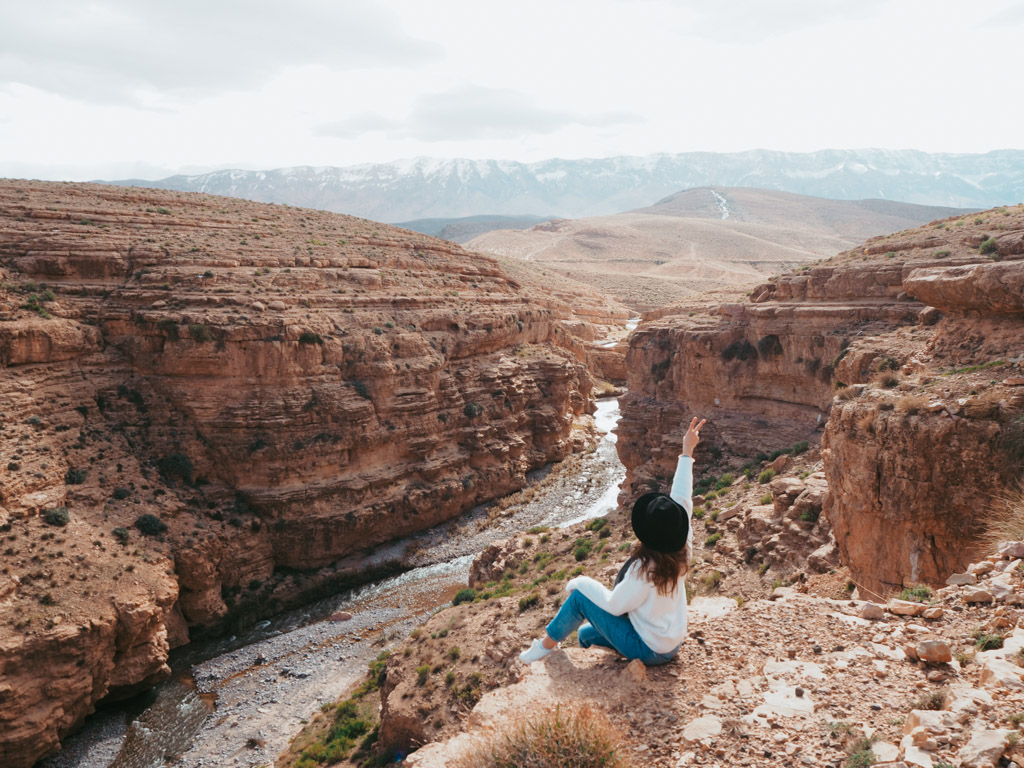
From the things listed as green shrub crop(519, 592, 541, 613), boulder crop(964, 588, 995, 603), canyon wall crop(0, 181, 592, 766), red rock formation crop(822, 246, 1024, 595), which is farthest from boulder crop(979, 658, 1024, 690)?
canyon wall crop(0, 181, 592, 766)

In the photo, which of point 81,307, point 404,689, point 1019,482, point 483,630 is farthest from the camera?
point 81,307

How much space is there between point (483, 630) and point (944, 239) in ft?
64.4

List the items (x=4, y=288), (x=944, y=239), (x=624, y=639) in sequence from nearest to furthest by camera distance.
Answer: (x=624, y=639) < (x=944, y=239) < (x=4, y=288)

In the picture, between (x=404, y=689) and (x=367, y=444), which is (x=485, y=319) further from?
(x=404, y=689)

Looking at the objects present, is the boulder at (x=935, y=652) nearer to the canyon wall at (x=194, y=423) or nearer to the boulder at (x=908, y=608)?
the boulder at (x=908, y=608)

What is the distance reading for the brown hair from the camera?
17.6ft

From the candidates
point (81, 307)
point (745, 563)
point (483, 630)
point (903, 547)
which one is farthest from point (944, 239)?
point (81, 307)

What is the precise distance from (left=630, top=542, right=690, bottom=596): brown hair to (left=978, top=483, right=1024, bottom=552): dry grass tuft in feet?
14.2

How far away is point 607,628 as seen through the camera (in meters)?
5.87

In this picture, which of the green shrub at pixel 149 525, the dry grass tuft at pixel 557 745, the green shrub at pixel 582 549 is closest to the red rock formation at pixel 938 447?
the dry grass tuft at pixel 557 745

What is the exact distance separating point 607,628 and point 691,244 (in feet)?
452

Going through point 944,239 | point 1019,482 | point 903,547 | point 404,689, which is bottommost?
point 404,689

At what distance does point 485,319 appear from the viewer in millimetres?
36125

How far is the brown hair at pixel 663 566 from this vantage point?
5.38 meters
